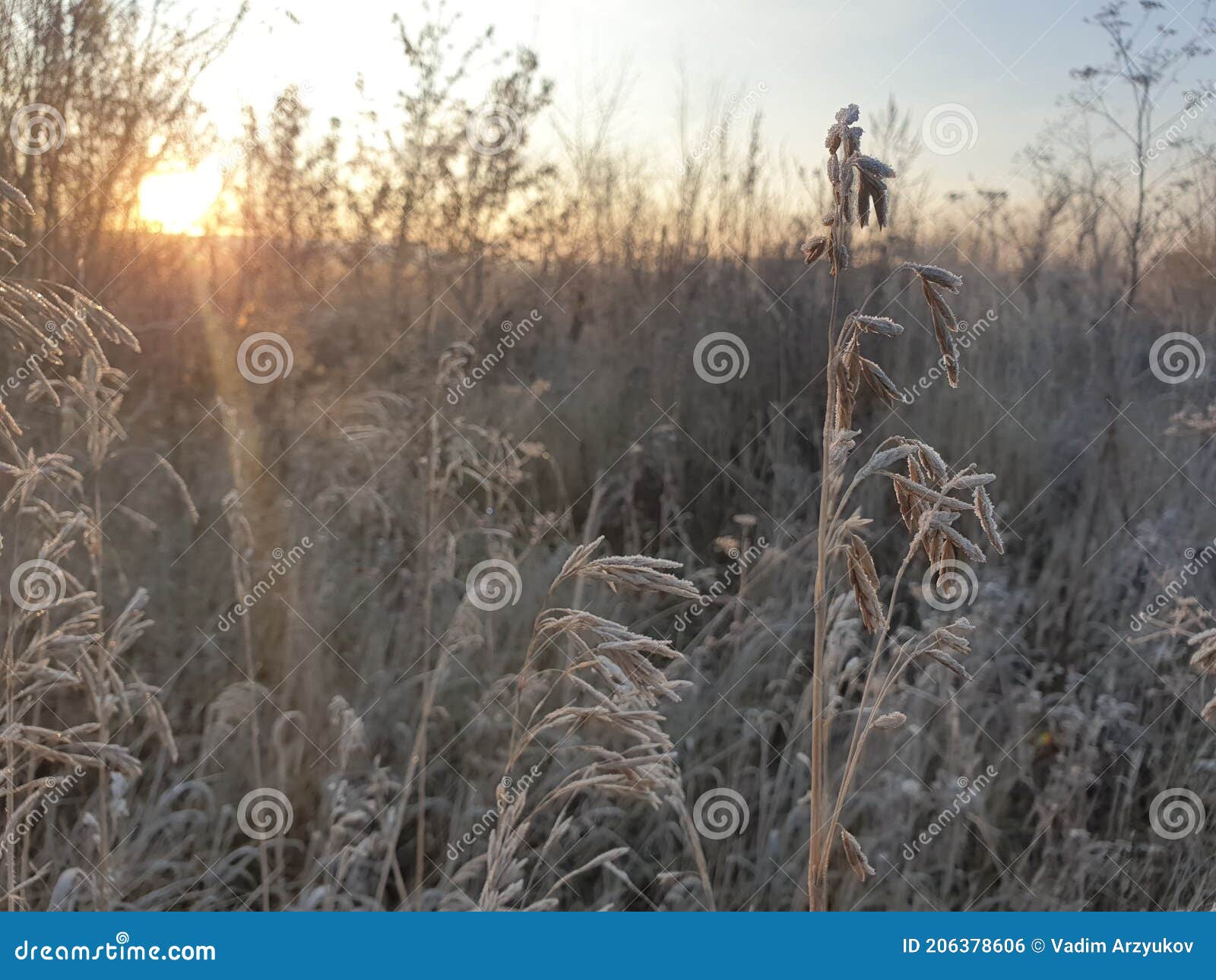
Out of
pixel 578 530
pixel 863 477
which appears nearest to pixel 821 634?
pixel 863 477

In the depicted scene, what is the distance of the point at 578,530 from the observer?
144 inches

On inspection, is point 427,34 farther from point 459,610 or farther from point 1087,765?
point 1087,765

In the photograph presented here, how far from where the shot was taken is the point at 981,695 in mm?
2539

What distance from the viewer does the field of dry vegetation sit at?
1470mm

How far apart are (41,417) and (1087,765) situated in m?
3.79

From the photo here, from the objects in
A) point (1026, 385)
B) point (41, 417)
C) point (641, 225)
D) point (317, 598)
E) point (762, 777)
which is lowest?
point (762, 777)

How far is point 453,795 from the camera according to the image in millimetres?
2406

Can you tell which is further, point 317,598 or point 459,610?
point 317,598

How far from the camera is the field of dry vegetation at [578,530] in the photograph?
4.82ft

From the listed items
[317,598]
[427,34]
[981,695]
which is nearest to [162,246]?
[427,34]

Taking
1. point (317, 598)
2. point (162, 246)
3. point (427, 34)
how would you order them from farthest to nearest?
1. point (162, 246)
2. point (427, 34)
3. point (317, 598)

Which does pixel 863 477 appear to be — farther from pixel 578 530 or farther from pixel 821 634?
pixel 578 530

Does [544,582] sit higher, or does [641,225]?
[641,225]

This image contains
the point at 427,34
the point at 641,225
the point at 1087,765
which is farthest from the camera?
the point at 641,225
